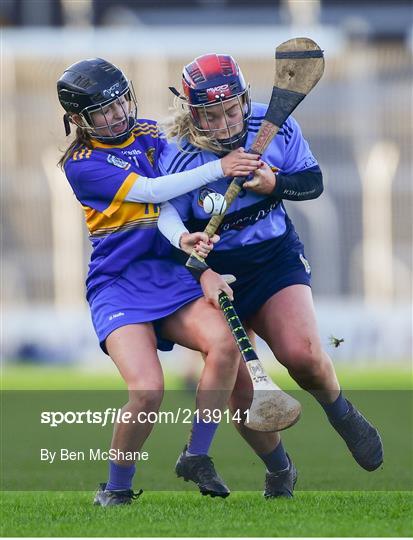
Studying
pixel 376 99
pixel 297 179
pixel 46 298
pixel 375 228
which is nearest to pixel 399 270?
pixel 375 228

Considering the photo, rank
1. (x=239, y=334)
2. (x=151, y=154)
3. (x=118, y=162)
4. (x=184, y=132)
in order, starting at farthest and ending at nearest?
(x=151, y=154) → (x=184, y=132) → (x=118, y=162) → (x=239, y=334)

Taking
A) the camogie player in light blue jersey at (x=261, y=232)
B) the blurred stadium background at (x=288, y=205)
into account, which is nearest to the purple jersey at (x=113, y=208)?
the camogie player in light blue jersey at (x=261, y=232)

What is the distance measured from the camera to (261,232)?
18.6 ft

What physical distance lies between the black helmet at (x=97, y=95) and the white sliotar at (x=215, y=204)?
0.52 metres

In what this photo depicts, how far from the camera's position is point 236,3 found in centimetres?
2827

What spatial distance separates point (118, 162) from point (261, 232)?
72 centimetres

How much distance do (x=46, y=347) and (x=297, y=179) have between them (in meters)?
14.6

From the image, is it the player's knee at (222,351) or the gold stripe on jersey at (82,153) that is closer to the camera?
the player's knee at (222,351)

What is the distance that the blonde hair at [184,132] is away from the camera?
5.52 metres

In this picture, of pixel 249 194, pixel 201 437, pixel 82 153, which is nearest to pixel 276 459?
pixel 201 437

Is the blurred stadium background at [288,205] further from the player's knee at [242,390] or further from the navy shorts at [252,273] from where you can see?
the navy shorts at [252,273]

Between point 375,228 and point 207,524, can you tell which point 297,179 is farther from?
point 375,228

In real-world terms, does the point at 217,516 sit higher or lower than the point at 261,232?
lower

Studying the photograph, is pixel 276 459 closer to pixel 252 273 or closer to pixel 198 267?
pixel 252 273
